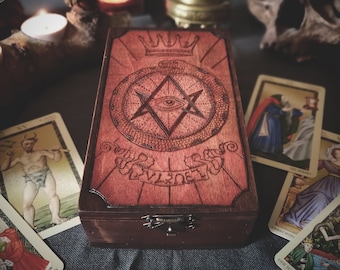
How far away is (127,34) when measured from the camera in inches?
43.3

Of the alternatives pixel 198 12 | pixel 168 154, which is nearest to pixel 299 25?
pixel 198 12

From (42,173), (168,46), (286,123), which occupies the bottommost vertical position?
(286,123)

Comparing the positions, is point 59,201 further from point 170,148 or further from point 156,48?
point 156,48

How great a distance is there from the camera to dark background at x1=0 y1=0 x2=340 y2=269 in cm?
88

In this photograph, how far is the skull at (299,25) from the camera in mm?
1155

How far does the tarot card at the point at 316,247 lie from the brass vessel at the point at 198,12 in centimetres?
72

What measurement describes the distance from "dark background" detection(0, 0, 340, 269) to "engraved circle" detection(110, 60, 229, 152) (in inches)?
8.0

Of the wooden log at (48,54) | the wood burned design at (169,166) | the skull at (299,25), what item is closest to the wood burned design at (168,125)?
the wood burned design at (169,166)

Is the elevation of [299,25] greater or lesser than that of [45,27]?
lesser

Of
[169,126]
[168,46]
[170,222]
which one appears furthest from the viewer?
[168,46]

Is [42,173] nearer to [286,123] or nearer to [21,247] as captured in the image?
[21,247]

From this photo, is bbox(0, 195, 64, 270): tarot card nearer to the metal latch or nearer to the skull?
the metal latch

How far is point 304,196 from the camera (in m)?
0.97

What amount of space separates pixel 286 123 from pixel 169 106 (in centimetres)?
37
